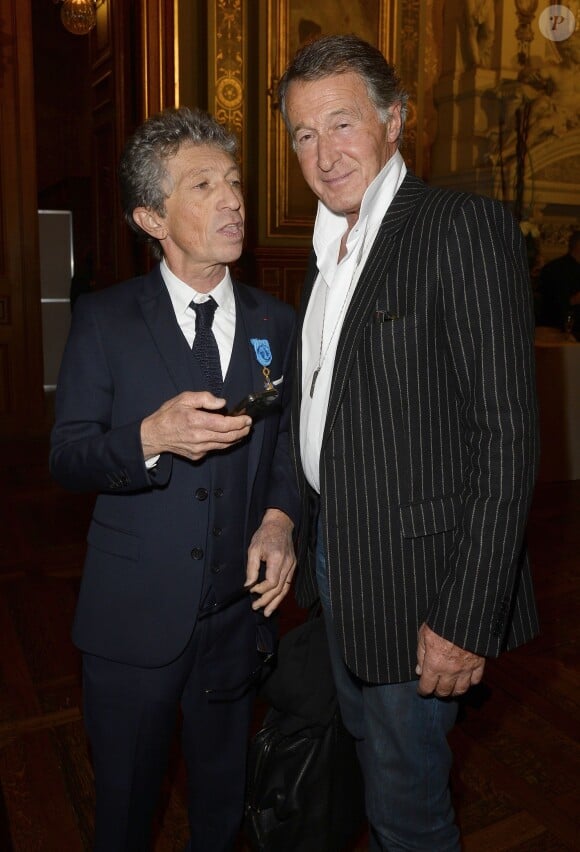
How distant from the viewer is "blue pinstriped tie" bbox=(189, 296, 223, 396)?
4.97 feet

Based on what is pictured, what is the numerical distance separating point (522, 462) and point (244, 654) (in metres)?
0.73

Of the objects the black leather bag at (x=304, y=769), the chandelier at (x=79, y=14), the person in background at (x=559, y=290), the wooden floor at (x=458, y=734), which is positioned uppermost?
the chandelier at (x=79, y=14)

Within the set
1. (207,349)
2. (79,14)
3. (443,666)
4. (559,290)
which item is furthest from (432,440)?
(79,14)

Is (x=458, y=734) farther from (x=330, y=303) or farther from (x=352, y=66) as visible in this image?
(x=352, y=66)

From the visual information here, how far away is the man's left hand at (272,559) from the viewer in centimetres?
149

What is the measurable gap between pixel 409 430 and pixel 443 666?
396 mm

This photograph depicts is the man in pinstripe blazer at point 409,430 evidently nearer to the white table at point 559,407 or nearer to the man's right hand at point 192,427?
the man's right hand at point 192,427

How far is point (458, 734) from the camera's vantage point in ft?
8.13

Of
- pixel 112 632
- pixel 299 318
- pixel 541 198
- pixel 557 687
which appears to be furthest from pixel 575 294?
pixel 112 632

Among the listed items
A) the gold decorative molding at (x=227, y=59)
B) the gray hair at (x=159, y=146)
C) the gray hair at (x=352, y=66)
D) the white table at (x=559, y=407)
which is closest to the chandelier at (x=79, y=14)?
the gold decorative molding at (x=227, y=59)

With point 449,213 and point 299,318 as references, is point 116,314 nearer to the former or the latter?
point 299,318

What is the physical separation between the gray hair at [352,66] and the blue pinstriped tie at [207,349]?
467 mm

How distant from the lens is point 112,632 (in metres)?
1.48

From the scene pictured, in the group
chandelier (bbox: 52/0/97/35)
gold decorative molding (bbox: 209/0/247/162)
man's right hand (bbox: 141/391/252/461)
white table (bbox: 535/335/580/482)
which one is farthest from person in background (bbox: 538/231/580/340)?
man's right hand (bbox: 141/391/252/461)
